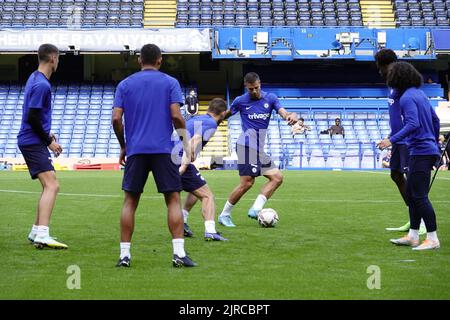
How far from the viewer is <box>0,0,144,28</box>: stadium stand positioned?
48469 millimetres

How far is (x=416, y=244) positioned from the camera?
396 inches

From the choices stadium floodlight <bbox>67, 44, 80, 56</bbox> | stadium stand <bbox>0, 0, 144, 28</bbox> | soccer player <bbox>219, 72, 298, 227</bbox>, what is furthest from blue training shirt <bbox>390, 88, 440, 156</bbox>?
stadium stand <bbox>0, 0, 144, 28</bbox>

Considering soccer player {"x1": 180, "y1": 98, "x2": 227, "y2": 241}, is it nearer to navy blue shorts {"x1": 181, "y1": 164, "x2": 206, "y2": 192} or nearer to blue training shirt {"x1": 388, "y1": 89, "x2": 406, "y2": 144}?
navy blue shorts {"x1": 181, "y1": 164, "x2": 206, "y2": 192}

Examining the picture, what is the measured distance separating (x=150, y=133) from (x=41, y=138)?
235 centimetres

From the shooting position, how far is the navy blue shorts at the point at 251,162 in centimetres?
1289

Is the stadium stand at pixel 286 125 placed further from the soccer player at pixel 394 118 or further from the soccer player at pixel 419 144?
the soccer player at pixel 419 144

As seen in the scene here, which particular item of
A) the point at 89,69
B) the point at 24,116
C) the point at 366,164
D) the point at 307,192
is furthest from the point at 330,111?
the point at 24,116

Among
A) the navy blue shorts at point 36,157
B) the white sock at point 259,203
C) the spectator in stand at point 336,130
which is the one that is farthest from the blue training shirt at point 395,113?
the spectator in stand at point 336,130

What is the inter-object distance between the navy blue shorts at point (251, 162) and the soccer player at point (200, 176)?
1290 mm

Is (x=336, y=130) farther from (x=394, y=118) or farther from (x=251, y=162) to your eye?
(x=394, y=118)

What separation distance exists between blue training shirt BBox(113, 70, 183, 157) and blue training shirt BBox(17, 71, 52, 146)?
2.05m

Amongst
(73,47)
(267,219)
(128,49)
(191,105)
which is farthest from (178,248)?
(73,47)

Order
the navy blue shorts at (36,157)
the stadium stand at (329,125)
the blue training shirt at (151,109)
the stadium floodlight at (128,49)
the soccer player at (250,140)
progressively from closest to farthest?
the blue training shirt at (151,109), the navy blue shorts at (36,157), the soccer player at (250,140), the stadium stand at (329,125), the stadium floodlight at (128,49)

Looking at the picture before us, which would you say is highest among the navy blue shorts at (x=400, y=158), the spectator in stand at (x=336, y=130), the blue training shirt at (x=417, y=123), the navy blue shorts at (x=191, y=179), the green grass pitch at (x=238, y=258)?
the spectator in stand at (x=336, y=130)
